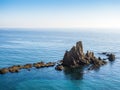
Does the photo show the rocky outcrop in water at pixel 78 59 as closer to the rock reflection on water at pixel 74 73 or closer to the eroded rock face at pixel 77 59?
the eroded rock face at pixel 77 59

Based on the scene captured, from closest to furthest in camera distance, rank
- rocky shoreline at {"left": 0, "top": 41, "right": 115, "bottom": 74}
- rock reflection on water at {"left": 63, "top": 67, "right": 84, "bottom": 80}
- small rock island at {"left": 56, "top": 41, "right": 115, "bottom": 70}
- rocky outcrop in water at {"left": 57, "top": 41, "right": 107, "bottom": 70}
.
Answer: rock reflection on water at {"left": 63, "top": 67, "right": 84, "bottom": 80} < rocky shoreline at {"left": 0, "top": 41, "right": 115, "bottom": 74} < small rock island at {"left": 56, "top": 41, "right": 115, "bottom": 70} < rocky outcrop in water at {"left": 57, "top": 41, "right": 107, "bottom": 70}

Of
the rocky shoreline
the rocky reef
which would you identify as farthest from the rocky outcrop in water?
the rocky reef

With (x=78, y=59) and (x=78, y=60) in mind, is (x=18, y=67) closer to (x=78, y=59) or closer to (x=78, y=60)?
(x=78, y=60)

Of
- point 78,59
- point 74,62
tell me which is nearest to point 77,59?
point 78,59

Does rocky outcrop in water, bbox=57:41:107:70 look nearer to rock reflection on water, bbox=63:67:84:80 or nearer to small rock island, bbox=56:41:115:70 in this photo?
small rock island, bbox=56:41:115:70

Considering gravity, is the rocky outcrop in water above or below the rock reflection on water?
above

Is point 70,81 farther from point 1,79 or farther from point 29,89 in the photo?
point 1,79

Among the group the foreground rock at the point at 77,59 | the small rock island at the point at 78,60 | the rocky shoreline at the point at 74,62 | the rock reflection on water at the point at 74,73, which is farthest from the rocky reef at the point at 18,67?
the rock reflection on water at the point at 74,73

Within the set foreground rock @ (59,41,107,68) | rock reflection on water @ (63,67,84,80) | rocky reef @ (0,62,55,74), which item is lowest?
rock reflection on water @ (63,67,84,80)

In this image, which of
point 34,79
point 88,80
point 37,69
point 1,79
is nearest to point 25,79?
point 34,79
